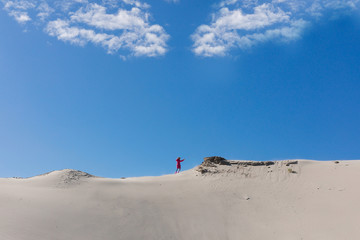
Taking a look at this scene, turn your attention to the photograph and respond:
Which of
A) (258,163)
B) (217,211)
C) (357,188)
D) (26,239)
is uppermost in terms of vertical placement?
(258,163)

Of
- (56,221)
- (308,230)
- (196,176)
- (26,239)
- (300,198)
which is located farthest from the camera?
(196,176)

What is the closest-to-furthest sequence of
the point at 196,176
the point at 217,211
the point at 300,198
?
the point at 217,211
the point at 300,198
the point at 196,176

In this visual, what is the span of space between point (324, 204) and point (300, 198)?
1128 millimetres

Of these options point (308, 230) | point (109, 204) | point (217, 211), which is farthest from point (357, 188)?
point (109, 204)

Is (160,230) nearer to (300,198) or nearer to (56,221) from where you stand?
(56,221)

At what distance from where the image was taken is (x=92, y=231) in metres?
11.0

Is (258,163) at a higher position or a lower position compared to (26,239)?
higher

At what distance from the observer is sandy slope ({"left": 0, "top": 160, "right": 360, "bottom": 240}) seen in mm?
11251

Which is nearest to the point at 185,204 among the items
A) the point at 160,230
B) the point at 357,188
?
the point at 160,230

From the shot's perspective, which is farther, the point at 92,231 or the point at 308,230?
the point at 308,230

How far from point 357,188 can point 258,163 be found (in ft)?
17.6

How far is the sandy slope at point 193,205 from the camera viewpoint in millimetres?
11251

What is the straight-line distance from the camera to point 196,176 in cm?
1819

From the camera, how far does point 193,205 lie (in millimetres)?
14656
